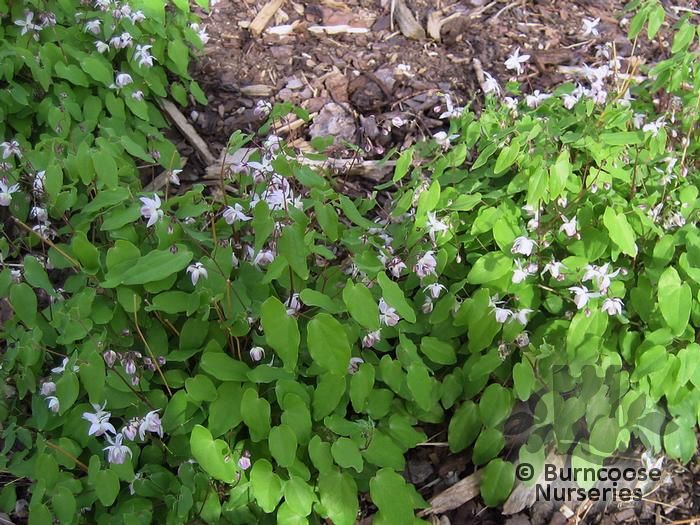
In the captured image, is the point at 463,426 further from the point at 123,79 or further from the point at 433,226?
the point at 123,79

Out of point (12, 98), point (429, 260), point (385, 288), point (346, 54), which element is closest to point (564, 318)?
point (429, 260)

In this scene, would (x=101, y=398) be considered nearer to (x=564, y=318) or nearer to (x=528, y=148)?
(x=564, y=318)

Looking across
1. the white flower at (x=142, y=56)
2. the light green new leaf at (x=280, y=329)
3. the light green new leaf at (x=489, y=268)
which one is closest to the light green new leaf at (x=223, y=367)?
the light green new leaf at (x=280, y=329)

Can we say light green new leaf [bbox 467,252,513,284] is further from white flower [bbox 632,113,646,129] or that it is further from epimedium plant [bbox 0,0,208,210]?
epimedium plant [bbox 0,0,208,210]

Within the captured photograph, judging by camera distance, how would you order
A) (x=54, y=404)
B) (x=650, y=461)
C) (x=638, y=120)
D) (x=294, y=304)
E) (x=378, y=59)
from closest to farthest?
(x=54, y=404)
(x=294, y=304)
(x=650, y=461)
(x=638, y=120)
(x=378, y=59)

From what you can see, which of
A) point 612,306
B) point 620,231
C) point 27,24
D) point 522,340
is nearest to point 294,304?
point 522,340

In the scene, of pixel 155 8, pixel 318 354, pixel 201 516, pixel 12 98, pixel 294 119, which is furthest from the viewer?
pixel 294 119

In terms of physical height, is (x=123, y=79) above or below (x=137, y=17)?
below

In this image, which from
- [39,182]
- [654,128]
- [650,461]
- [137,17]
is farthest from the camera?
[137,17]
